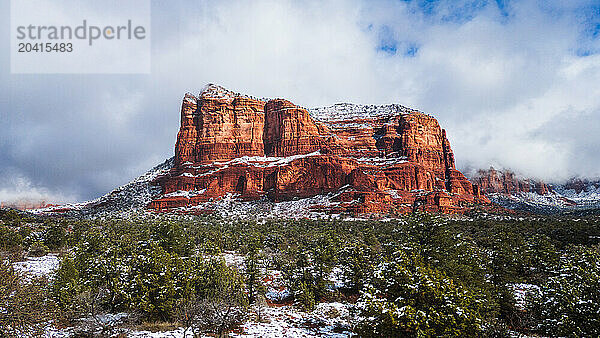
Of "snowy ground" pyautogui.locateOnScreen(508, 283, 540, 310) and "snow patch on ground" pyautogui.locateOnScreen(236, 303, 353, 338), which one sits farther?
"snowy ground" pyautogui.locateOnScreen(508, 283, 540, 310)

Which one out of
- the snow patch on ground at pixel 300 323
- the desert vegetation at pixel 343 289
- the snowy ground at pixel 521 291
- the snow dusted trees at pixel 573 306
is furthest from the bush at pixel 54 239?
the snowy ground at pixel 521 291

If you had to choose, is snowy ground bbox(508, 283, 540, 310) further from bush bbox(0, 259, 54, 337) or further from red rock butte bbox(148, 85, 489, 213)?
red rock butte bbox(148, 85, 489, 213)

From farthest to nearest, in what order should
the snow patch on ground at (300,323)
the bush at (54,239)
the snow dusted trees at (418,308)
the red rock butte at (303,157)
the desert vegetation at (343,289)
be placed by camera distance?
the red rock butte at (303,157) → the bush at (54,239) → the snow patch on ground at (300,323) → the desert vegetation at (343,289) → the snow dusted trees at (418,308)

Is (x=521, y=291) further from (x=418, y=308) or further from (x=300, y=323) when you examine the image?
(x=418, y=308)

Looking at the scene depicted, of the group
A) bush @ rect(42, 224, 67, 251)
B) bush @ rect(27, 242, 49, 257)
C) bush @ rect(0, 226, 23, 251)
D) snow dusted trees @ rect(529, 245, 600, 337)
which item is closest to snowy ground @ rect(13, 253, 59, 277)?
bush @ rect(27, 242, 49, 257)

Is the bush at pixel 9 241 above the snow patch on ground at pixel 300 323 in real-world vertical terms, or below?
above

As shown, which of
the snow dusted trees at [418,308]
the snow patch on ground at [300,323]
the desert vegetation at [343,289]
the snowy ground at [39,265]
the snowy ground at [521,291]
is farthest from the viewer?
the snowy ground at [39,265]

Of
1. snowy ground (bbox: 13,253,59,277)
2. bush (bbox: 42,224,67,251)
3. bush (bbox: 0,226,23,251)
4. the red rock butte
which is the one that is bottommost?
snowy ground (bbox: 13,253,59,277)

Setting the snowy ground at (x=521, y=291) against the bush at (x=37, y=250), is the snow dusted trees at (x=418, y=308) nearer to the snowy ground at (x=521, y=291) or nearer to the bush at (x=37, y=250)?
the snowy ground at (x=521, y=291)

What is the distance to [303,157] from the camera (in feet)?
490

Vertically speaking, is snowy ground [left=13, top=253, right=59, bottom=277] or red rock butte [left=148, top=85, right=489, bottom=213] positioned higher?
red rock butte [left=148, top=85, right=489, bottom=213]

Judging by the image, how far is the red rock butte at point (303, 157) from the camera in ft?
430

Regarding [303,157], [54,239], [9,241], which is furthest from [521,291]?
[303,157]

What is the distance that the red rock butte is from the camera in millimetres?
131125
